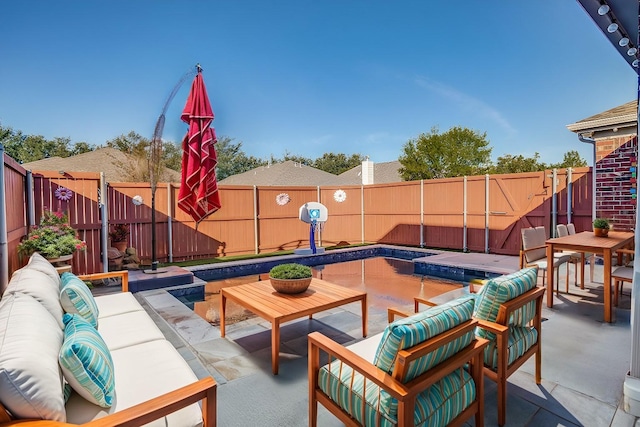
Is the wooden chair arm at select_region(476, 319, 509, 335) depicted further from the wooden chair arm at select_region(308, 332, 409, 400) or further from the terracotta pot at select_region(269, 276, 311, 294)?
the terracotta pot at select_region(269, 276, 311, 294)

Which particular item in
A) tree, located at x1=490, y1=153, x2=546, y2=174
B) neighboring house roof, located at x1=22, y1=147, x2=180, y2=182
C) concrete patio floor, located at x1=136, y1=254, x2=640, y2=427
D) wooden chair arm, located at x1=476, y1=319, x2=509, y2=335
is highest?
tree, located at x1=490, y1=153, x2=546, y2=174

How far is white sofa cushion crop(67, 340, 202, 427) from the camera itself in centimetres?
144

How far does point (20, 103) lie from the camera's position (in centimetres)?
1634

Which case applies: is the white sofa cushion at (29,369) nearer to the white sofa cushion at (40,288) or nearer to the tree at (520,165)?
the white sofa cushion at (40,288)

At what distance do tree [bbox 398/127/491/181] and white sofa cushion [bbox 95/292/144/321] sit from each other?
20253mm

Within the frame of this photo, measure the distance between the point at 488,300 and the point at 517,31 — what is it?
1160cm

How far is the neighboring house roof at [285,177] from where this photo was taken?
17672 millimetres

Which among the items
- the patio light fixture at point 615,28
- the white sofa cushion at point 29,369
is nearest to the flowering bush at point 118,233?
the white sofa cushion at point 29,369

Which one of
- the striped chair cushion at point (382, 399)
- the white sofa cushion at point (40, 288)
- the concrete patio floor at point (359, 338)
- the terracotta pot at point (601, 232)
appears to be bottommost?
the concrete patio floor at point (359, 338)

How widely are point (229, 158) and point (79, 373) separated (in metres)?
30.9

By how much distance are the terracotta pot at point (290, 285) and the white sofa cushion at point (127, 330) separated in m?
1.13

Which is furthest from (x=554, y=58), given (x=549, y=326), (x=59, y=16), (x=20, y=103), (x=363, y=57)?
(x=20, y=103)

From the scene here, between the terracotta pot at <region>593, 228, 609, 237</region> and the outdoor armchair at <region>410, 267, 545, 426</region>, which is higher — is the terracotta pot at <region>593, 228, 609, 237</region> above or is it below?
above

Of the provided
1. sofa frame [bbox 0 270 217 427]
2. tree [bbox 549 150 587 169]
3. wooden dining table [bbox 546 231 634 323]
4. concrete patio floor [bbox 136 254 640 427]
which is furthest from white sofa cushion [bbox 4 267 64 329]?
tree [bbox 549 150 587 169]
